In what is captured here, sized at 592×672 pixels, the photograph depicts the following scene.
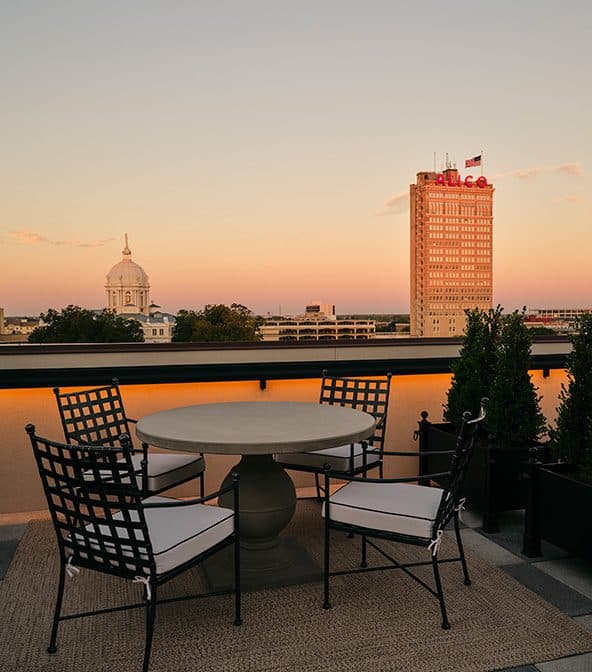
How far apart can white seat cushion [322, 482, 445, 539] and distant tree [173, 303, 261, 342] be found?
38.3 metres

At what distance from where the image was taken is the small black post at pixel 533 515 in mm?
3264

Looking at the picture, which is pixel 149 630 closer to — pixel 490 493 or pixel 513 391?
pixel 490 493

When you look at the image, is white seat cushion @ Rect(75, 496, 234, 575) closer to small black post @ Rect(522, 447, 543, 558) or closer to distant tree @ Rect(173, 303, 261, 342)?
small black post @ Rect(522, 447, 543, 558)

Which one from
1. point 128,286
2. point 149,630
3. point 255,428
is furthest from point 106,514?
→ point 128,286

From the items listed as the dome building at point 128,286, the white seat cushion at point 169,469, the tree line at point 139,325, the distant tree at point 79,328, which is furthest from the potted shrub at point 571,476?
the dome building at point 128,286

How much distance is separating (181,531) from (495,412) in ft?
7.80

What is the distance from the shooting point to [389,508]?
8.57 feet

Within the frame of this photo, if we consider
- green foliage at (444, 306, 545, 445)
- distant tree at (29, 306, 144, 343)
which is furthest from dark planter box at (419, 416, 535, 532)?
distant tree at (29, 306, 144, 343)

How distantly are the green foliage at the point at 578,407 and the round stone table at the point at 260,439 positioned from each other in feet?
3.80

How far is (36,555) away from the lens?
133 inches

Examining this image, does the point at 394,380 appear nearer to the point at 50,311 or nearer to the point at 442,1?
the point at 442,1

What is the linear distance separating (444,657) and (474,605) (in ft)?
1.59

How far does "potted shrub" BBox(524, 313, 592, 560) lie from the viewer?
2.97 metres

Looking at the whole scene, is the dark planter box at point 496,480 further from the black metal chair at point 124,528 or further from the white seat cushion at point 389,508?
the black metal chair at point 124,528
